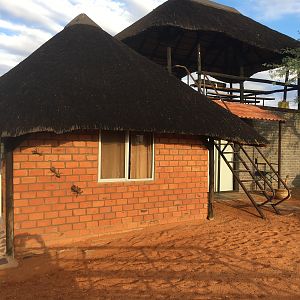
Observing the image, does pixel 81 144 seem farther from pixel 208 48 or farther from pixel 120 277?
pixel 208 48

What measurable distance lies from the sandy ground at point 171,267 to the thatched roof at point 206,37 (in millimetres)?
6858

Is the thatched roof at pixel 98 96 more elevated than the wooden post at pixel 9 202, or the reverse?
the thatched roof at pixel 98 96

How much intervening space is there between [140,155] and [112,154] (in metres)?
0.66

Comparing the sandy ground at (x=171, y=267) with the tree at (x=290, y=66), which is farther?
the tree at (x=290, y=66)

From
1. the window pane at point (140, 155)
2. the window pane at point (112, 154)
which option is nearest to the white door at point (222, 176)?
the window pane at point (140, 155)

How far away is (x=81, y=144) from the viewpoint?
665cm

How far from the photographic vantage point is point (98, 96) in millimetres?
6539

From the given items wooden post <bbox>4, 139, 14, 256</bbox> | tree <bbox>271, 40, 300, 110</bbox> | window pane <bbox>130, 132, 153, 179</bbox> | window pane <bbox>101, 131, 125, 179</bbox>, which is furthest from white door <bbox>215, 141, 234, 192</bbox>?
wooden post <bbox>4, 139, 14, 256</bbox>

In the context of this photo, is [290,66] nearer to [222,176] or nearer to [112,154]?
[222,176]

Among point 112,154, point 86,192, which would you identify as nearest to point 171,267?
point 86,192

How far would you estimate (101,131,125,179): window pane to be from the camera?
22.8 ft

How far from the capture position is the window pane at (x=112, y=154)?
6938 mm

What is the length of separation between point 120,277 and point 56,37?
6.07m

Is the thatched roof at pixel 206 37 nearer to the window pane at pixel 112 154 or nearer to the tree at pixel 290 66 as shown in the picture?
the tree at pixel 290 66
